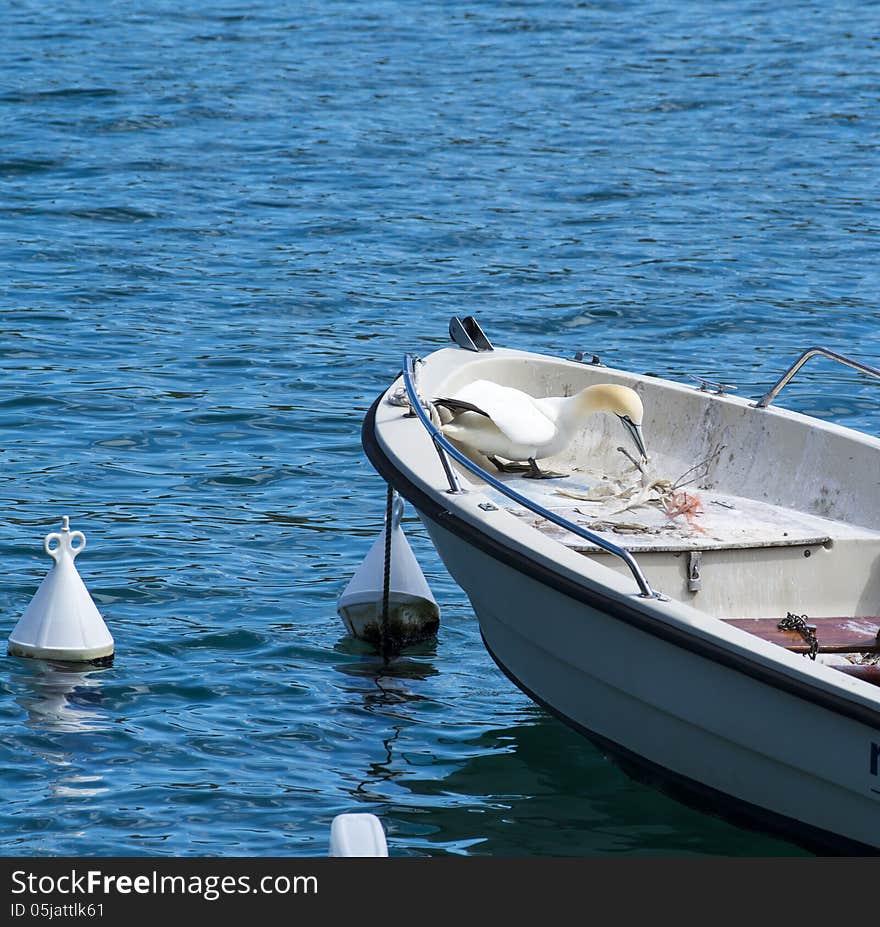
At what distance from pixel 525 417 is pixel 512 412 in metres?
0.06

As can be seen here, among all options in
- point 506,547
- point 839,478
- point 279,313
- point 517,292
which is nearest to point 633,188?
point 517,292

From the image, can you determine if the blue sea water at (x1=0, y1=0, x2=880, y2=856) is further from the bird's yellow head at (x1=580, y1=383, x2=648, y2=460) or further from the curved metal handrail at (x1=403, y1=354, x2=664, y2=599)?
the bird's yellow head at (x1=580, y1=383, x2=648, y2=460)

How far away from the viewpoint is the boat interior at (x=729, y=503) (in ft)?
22.4


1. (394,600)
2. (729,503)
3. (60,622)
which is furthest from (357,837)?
(729,503)

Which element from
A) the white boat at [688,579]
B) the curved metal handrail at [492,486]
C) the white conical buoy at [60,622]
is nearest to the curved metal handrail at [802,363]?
the white boat at [688,579]

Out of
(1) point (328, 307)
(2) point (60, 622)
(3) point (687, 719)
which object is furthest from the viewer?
(1) point (328, 307)

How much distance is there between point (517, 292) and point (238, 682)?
6.77m

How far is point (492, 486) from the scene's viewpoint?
262 inches

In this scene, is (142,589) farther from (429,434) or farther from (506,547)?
(506,547)

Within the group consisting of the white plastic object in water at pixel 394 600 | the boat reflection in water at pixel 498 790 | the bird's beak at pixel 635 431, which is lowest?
the boat reflection in water at pixel 498 790

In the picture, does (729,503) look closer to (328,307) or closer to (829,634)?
(829,634)

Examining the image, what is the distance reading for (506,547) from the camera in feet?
20.2

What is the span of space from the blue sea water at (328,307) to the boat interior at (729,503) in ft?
2.70

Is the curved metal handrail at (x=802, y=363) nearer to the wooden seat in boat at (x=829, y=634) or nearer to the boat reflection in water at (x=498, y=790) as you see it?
the wooden seat in boat at (x=829, y=634)
